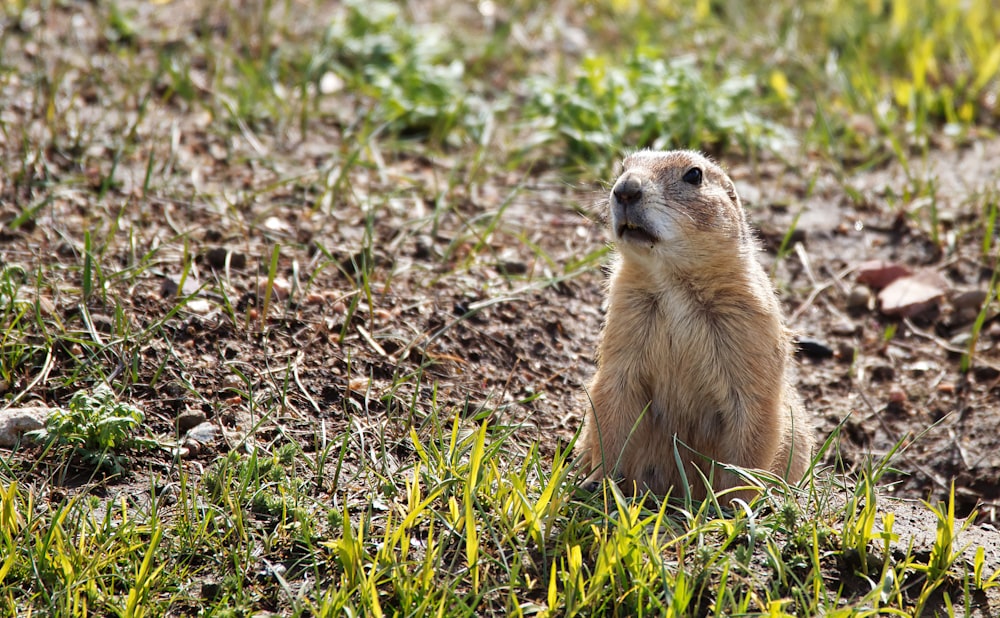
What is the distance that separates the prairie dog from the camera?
4062 millimetres

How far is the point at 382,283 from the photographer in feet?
17.0

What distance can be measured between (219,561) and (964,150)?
5383mm

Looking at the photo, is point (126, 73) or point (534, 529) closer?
point (534, 529)

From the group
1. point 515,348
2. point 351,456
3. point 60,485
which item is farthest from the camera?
point 515,348

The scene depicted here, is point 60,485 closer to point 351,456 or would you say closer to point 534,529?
point 351,456

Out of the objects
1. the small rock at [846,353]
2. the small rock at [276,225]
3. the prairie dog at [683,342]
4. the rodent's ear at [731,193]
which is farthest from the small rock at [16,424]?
the small rock at [846,353]

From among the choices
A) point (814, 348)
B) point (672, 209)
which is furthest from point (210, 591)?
point (814, 348)

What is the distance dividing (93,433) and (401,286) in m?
1.75

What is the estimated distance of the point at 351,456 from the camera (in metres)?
4.03

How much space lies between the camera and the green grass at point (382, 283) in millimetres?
3324

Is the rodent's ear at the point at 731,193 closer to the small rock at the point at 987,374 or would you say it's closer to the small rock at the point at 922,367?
the small rock at the point at 922,367

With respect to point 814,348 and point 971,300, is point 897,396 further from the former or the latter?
point 971,300

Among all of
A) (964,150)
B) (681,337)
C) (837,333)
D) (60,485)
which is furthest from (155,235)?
(964,150)

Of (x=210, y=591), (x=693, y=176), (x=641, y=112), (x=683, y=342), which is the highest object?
(x=693, y=176)
